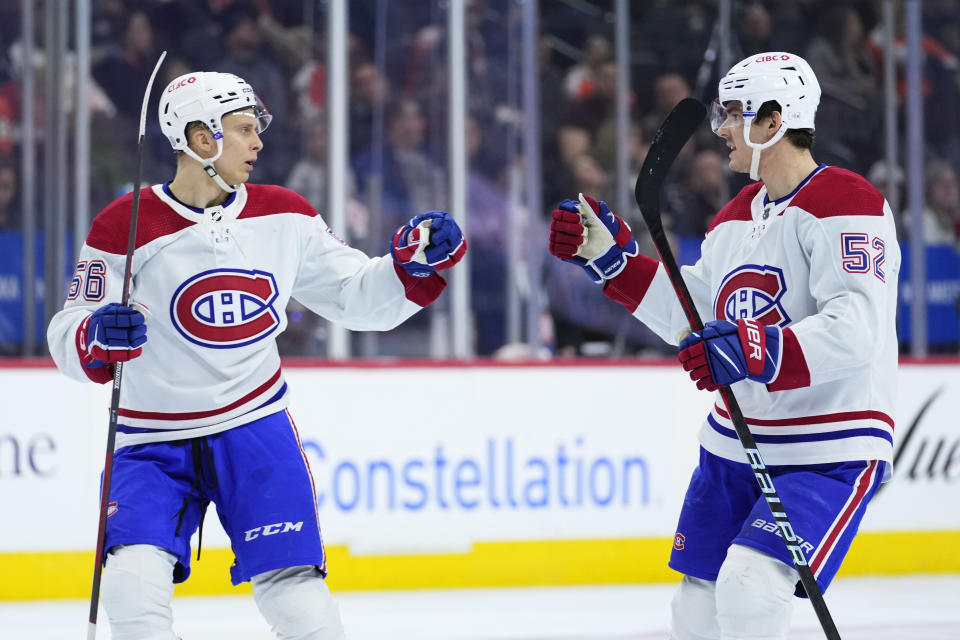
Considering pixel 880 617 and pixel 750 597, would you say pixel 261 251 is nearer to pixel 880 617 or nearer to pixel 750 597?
pixel 750 597

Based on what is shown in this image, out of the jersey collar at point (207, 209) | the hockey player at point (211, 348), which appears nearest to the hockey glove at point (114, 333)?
the hockey player at point (211, 348)

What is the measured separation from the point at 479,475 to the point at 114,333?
7.95ft

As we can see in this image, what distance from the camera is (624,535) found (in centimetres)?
454

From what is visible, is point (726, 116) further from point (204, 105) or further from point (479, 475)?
point (479, 475)

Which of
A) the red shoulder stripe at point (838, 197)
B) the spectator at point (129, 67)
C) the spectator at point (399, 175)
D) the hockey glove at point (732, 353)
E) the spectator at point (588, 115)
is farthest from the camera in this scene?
the spectator at point (588, 115)

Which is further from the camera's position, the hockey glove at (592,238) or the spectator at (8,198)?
the spectator at (8,198)

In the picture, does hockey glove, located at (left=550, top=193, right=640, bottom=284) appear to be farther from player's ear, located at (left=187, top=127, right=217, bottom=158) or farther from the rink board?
the rink board

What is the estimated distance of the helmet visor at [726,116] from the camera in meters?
2.30

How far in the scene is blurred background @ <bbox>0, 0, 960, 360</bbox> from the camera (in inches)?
195

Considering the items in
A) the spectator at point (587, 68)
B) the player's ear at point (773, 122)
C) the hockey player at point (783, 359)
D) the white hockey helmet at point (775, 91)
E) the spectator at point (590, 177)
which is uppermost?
the spectator at point (587, 68)

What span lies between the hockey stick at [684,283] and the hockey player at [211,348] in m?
0.37

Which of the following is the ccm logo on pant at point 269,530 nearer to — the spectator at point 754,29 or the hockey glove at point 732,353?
the hockey glove at point 732,353

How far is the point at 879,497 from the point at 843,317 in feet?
9.25

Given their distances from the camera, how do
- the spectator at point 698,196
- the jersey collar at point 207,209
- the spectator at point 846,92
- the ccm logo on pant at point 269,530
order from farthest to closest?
the spectator at point 846,92
the spectator at point 698,196
the jersey collar at point 207,209
the ccm logo on pant at point 269,530
